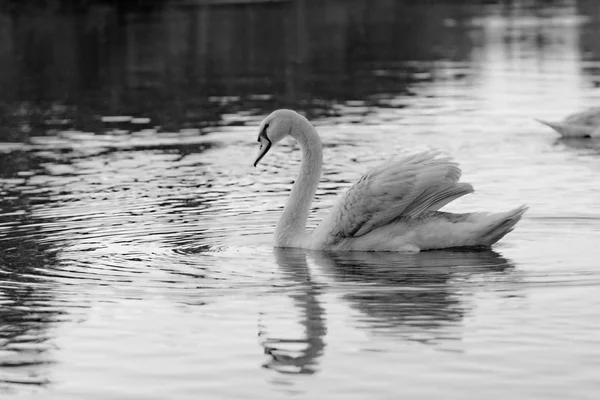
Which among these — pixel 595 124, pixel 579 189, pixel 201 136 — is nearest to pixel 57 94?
pixel 201 136

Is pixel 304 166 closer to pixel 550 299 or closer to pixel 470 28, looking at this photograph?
pixel 550 299

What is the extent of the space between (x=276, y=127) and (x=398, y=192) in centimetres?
169

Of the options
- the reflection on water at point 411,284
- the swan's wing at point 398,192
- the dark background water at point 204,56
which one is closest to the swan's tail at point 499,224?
the reflection on water at point 411,284

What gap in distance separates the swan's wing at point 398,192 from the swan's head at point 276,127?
1.17 metres

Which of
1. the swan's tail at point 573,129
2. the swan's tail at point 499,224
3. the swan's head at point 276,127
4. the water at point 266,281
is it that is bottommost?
the swan's tail at point 573,129

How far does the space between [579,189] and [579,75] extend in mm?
18002

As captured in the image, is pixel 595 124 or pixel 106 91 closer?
pixel 595 124

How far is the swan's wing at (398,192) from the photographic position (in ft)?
39.0

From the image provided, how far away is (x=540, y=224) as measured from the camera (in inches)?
526

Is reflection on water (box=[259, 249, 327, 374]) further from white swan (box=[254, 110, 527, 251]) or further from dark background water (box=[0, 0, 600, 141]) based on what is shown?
dark background water (box=[0, 0, 600, 141])

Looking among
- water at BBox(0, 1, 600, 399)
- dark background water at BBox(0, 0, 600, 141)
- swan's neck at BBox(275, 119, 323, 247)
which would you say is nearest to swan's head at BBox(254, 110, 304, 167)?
swan's neck at BBox(275, 119, 323, 247)

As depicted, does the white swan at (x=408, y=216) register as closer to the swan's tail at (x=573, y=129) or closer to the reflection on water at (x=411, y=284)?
the reflection on water at (x=411, y=284)

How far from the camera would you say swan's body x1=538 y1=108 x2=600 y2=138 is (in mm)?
21281

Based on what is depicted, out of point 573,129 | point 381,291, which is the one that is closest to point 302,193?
point 381,291
